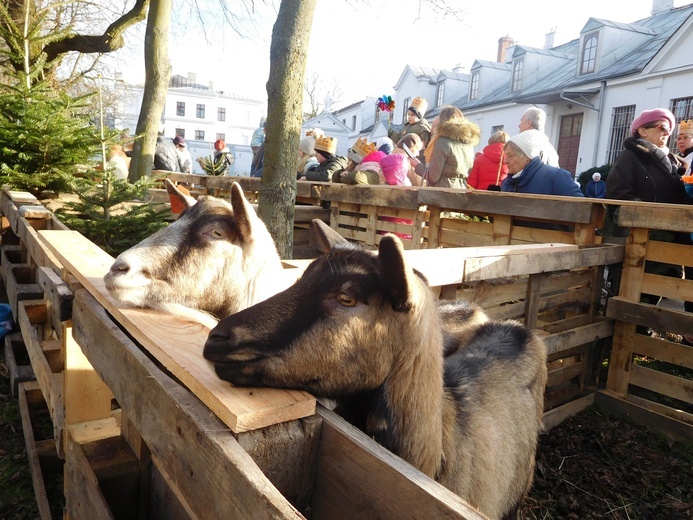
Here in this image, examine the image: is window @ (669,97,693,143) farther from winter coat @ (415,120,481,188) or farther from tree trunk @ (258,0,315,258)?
tree trunk @ (258,0,315,258)

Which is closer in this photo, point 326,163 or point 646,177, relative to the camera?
point 646,177

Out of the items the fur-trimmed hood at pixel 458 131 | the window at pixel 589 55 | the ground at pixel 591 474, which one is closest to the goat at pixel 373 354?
the ground at pixel 591 474

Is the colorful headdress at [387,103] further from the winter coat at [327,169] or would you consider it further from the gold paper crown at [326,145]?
the winter coat at [327,169]

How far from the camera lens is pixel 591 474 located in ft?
13.3

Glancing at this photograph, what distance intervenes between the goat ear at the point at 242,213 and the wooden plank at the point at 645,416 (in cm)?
388

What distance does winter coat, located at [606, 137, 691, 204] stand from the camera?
568 centimetres

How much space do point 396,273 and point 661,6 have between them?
35.5 meters

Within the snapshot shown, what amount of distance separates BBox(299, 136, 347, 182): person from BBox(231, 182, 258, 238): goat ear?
5782 millimetres

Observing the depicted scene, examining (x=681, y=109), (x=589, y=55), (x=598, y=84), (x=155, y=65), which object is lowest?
(x=155, y=65)

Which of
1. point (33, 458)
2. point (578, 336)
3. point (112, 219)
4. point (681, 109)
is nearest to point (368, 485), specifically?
point (33, 458)

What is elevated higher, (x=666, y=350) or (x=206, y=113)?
(x=206, y=113)

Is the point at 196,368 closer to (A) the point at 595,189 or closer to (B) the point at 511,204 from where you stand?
(B) the point at 511,204

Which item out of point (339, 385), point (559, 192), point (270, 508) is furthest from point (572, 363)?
point (270, 508)

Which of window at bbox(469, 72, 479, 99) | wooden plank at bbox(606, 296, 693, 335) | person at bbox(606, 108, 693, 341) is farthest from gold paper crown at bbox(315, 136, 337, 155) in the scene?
window at bbox(469, 72, 479, 99)
